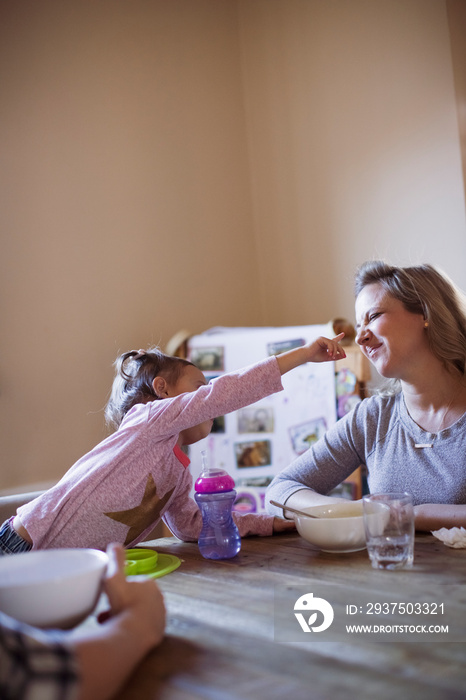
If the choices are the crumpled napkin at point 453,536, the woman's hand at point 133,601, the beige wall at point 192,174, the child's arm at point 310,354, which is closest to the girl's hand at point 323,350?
the child's arm at point 310,354

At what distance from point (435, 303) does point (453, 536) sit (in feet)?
2.22

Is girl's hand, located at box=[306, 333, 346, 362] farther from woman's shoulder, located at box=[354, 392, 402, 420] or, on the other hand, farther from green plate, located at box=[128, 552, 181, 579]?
green plate, located at box=[128, 552, 181, 579]

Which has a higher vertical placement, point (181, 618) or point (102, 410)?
point (102, 410)

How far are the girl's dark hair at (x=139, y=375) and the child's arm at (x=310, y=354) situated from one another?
1.24 feet

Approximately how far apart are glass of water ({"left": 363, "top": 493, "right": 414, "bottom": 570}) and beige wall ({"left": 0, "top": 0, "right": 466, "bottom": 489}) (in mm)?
1666

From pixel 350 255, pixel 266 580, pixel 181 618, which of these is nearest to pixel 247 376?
pixel 266 580

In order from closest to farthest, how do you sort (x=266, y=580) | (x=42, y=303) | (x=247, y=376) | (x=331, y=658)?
(x=331, y=658) < (x=266, y=580) < (x=247, y=376) < (x=42, y=303)

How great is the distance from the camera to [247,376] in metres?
1.33

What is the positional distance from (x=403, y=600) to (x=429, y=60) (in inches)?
92.3

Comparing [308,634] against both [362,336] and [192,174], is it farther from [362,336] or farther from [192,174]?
[192,174]

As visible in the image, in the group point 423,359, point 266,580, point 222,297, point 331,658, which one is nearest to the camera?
point 331,658

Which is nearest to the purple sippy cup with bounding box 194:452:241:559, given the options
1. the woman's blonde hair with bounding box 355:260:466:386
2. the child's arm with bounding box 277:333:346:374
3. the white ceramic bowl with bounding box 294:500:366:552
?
the white ceramic bowl with bounding box 294:500:366:552

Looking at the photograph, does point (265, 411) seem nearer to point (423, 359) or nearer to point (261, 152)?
point (423, 359)

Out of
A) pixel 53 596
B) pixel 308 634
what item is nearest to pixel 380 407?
pixel 308 634
